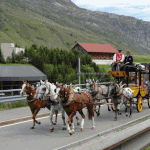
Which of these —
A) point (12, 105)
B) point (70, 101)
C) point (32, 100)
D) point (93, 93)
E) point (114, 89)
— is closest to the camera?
point (70, 101)

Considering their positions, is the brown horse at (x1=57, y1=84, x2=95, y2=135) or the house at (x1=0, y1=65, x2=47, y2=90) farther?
the house at (x1=0, y1=65, x2=47, y2=90)

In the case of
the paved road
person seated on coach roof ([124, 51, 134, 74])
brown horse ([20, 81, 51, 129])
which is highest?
person seated on coach roof ([124, 51, 134, 74])

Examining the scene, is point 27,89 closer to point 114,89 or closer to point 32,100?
point 32,100

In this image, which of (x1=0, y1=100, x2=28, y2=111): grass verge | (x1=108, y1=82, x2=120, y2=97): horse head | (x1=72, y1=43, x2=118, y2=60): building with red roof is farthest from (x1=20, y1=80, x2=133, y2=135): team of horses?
(x1=72, y1=43, x2=118, y2=60): building with red roof

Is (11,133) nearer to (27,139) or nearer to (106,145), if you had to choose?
(27,139)

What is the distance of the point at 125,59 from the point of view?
1502 centimetres

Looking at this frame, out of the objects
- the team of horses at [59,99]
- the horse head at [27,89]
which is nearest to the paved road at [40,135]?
the team of horses at [59,99]

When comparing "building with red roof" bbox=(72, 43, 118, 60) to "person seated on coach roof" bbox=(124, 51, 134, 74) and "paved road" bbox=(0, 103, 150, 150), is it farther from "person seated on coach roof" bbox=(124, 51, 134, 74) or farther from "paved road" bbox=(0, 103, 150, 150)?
"paved road" bbox=(0, 103, 150, 150)

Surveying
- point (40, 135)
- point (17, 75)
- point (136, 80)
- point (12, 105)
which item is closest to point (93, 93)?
point (136, 80)

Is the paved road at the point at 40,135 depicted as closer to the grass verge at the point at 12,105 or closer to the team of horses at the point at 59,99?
the team of horses at the point at 59,99

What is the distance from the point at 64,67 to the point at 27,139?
70.3 ft

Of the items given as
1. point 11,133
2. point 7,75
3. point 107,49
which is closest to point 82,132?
point 11,133

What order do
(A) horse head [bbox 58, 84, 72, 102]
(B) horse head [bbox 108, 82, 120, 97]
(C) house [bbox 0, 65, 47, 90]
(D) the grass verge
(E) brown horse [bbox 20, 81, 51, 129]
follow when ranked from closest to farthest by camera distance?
(A) horse head [bbox 58, 84, 72, 102] < (E) brown horse [bbox 20, 81, 51, 129] < (B) horse head [bbox 108, 82, 120, 97] < (D) the grass verge < (C) house [bbox 0, 65, 47, 90]

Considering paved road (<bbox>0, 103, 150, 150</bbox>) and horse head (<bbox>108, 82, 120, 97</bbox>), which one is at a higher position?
horse head (<bbox>108, 82, 120, 97</bbox>)
